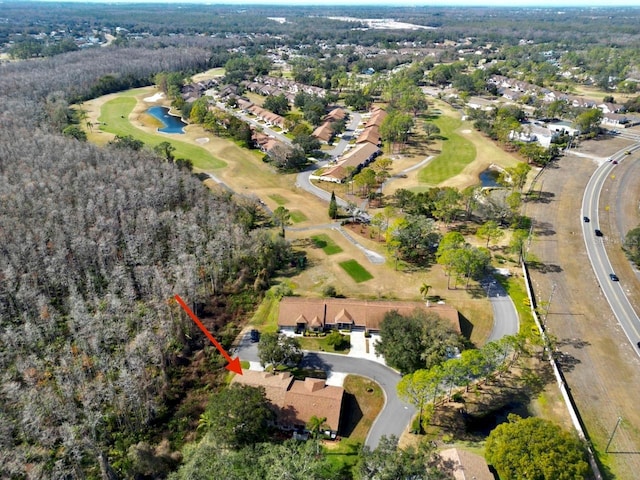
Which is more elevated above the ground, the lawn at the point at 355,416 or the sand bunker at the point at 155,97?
the sand bunker at the point at 155,97

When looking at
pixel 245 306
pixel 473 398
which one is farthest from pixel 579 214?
pixel 245 306

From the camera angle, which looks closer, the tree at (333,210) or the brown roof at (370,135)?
the tree at (333,210)

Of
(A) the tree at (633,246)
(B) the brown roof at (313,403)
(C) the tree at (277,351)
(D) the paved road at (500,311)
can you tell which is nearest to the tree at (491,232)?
(D) the paved road at (500,311)

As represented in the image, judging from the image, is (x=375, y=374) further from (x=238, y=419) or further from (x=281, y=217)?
(x=281, y=217)

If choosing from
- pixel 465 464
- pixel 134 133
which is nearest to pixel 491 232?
pixel 465 464

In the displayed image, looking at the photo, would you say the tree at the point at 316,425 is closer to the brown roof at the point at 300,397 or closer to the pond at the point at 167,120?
the brown roof at the point at 300,397

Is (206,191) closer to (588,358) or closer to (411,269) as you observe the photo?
(411,269)
